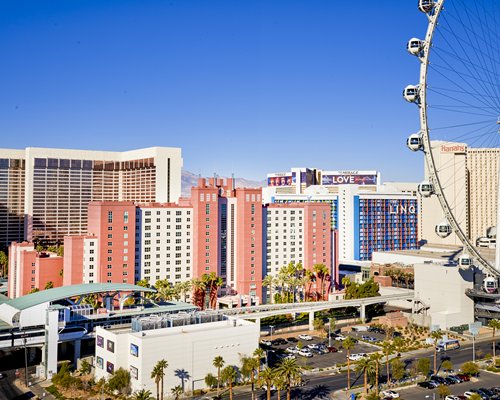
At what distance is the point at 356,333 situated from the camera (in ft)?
255

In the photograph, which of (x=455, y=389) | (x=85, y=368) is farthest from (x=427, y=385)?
(x=85, y=368)

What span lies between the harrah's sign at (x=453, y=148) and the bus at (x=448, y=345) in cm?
9561

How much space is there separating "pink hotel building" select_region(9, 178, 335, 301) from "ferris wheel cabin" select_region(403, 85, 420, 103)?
Result: 42885 mm

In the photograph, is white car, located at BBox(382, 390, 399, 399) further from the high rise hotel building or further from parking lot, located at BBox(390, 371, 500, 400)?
the high rise hotel building

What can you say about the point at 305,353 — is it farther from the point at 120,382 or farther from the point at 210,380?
the point at 120,382

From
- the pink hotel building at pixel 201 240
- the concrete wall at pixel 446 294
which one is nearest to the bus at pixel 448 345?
the concrete wall at pixel 446 294

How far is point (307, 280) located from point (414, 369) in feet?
140

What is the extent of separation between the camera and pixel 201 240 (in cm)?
9456

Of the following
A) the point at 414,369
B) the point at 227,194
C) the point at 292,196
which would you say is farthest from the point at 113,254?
the point at 292,196

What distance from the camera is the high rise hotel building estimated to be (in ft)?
Result: 542

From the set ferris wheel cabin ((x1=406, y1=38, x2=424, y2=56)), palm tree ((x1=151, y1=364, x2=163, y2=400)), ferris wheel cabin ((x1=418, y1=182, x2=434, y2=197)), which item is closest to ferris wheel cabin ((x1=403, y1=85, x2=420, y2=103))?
ferris wheel cabin ((x1=406, y1=38, x2=424, y2=56))

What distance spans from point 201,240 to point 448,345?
43460mm

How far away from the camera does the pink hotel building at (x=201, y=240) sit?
86.3m

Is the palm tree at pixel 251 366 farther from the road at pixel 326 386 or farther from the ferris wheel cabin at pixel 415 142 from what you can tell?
the ferris wheel cabin at pixel 415 142
